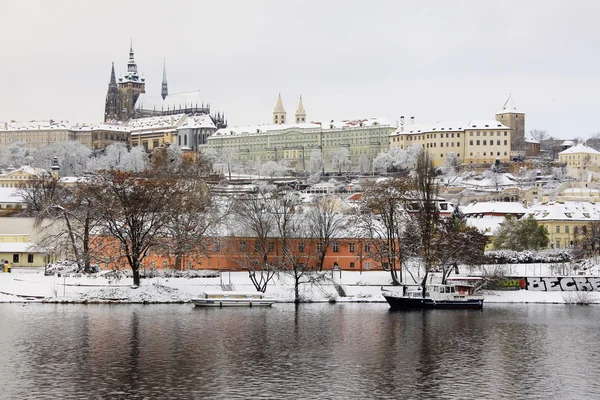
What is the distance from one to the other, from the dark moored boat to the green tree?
23743 mm

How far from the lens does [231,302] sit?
165ft

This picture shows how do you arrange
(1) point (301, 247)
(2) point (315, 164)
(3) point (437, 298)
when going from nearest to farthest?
(3) point (437, 298) → (1) point (301, 247) → (2) point (315, 164)

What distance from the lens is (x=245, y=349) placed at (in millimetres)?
35406

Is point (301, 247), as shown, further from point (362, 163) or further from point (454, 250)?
point (362, 163)

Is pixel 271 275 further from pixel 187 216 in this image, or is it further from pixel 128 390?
pixel 128 390

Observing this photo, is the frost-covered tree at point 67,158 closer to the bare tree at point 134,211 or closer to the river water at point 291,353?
the bare tree at point 134,211

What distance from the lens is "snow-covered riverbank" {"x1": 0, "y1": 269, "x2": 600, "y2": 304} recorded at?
5028 centimetres

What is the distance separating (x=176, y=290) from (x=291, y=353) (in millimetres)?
18496

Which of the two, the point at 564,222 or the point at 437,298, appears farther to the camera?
the point at 564,222

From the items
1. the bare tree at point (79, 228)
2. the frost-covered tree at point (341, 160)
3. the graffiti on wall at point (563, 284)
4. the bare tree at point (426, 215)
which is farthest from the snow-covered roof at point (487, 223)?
the frost-covered tree at point (341, 160)

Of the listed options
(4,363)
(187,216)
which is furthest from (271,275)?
(4,363)

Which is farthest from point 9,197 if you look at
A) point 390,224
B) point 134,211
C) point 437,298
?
point 437,298

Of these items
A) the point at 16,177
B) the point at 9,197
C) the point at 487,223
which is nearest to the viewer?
the point at 487,223

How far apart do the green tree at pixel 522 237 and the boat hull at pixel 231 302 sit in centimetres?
3137
